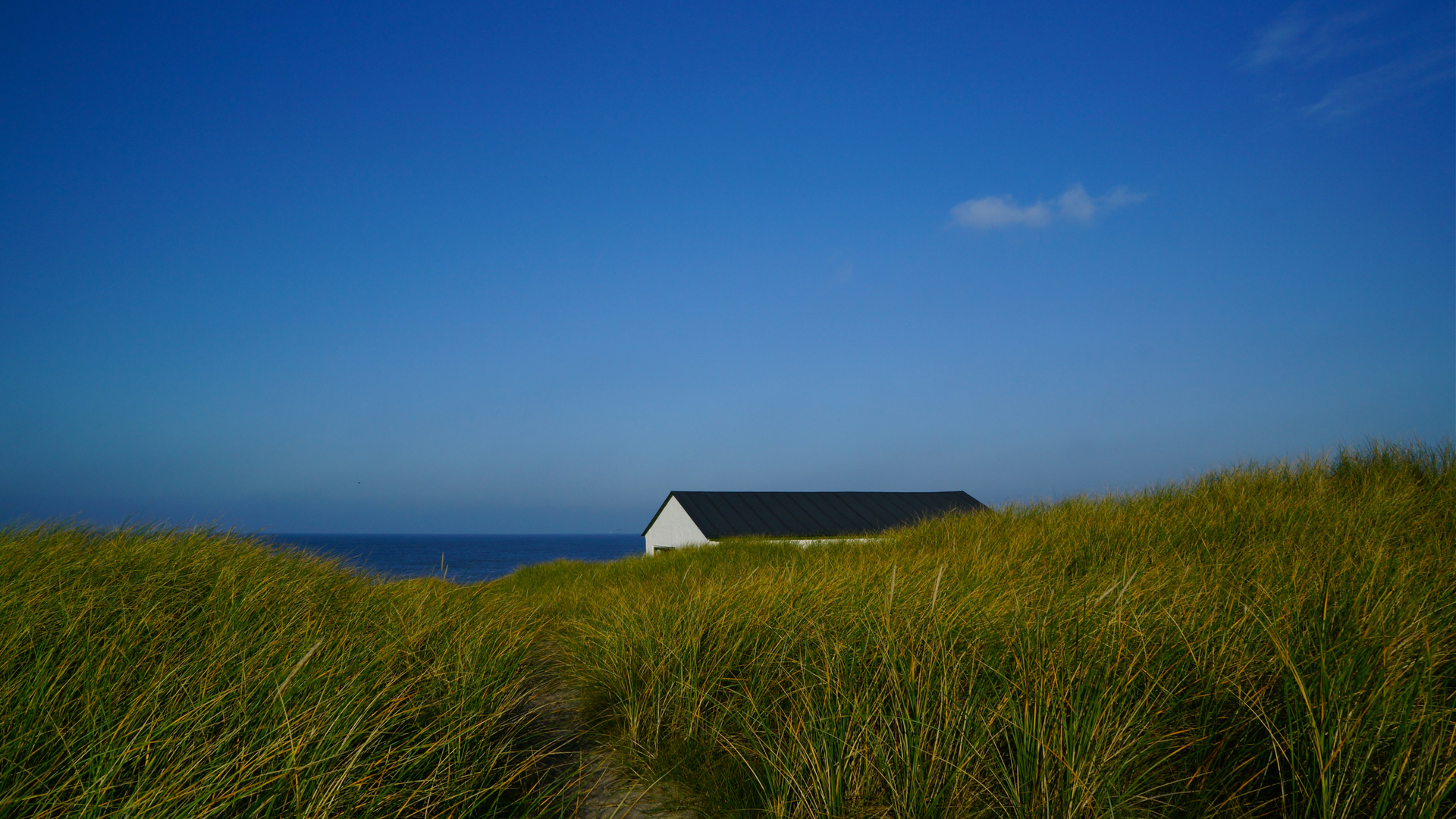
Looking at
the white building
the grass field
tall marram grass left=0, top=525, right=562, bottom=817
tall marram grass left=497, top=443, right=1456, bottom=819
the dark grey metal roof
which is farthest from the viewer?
the dark grey metal roof

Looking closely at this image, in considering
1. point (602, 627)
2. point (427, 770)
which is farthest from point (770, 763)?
point (602, 627)

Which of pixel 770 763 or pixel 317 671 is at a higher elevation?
pixel 317 671

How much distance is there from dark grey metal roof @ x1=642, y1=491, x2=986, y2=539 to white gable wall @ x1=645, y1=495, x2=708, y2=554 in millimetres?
199

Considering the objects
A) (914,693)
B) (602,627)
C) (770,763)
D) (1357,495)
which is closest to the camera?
(770,763)

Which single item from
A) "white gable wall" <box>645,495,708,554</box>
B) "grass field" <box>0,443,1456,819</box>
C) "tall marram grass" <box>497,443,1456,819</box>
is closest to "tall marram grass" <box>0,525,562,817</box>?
"grass field" <box>0,443,1456,819</box>

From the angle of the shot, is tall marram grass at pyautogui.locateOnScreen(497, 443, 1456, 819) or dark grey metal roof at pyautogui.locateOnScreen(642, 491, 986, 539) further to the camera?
dark grey metal roof at pyautogui.locateOnScreen(642, 491, 986, 539)

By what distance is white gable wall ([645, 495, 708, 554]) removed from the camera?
24.8 m

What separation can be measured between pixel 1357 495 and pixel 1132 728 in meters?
6.72

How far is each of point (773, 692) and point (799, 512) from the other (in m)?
24.1

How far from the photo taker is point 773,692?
3631 mm

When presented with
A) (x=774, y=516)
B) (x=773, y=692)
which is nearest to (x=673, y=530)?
(x=774, y=516)

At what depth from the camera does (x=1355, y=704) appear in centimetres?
245

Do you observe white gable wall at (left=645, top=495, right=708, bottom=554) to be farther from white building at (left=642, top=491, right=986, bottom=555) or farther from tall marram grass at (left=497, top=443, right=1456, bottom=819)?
tall marram grass at (left=497, top=443, right=1456, bottom=819)

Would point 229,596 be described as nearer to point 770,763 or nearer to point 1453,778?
point 770,763
